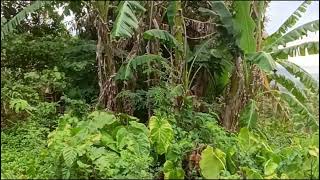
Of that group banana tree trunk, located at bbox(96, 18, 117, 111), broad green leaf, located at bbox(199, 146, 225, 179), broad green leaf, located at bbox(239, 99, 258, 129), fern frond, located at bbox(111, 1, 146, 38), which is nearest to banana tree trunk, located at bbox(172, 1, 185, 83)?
fern frond, located at bbox(111, 1, 146, 38)

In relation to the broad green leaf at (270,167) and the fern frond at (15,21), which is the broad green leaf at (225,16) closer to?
the broad green leaf at (270,167)

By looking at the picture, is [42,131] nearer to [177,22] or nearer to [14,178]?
[14,178]

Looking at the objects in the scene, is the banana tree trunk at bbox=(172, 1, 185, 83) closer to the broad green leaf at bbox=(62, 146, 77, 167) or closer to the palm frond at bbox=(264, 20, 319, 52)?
the palm frond at bbox=(264, 20, 319, 52)

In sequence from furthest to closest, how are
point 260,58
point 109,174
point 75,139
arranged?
point 260,58
point 75,139
point 109,174

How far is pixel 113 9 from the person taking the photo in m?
8.23

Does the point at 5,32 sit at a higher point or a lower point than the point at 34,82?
higher

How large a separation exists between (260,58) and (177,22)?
149cm

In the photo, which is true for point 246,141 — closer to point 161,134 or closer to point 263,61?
point 161,134

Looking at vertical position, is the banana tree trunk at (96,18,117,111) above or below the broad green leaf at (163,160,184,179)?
above

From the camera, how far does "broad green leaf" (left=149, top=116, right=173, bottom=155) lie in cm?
604

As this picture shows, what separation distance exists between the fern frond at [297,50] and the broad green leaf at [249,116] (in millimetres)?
1014

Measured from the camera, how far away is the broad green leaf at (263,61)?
22.7ft

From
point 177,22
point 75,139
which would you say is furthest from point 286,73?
point 75,139

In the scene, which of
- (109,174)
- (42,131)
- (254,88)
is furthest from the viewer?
(254,88)
